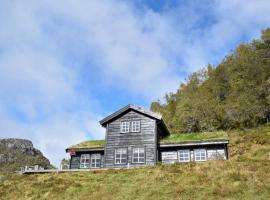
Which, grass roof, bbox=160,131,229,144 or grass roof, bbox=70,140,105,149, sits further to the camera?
grass roof, bbox=70,140,105,149

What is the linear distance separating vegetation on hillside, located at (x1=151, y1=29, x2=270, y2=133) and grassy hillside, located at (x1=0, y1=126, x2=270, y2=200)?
31354mm

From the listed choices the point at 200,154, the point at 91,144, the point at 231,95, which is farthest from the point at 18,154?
the point at 200,154

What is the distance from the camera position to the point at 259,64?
2803 inches

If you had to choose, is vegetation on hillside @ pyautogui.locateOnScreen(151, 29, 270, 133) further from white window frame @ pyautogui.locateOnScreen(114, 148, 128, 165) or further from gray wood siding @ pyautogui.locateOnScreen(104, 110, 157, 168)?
white window frame @ pyautogui.locateOnScreen(114, 148, 128, 165)

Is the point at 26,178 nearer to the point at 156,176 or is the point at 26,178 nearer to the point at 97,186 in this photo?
the point at 97,186

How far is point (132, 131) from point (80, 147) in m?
6.97

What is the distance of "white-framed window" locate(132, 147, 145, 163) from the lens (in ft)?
129

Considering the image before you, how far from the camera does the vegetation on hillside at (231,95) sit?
62938mm

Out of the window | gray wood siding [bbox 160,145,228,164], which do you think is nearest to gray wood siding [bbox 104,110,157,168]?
gray wood siding [bbox 160,145,228,164]

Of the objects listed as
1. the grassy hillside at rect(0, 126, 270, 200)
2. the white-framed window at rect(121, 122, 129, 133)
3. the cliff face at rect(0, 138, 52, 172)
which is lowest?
the grassy hillside at rect(0, 126, 270, 200)

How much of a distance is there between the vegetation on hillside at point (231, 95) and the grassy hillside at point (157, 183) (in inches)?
1234

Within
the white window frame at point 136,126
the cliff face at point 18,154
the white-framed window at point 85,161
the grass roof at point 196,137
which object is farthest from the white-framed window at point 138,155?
the cliff face at point 18,154

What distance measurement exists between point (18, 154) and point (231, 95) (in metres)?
85.5

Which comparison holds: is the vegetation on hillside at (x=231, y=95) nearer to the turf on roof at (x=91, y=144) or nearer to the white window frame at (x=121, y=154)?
the turf on roof at (x=91, y=144)
